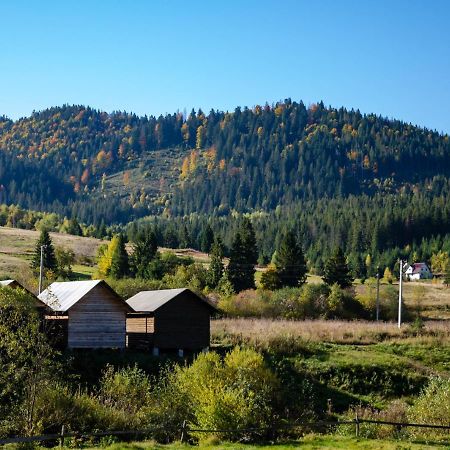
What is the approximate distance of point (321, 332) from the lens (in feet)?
206

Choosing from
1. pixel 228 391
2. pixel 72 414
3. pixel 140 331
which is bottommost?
pixel 72 414

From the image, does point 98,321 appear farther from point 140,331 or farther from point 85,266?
point 85,266

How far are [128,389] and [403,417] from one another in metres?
13.9

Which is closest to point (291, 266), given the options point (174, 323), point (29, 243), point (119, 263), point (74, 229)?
point (119, 263)

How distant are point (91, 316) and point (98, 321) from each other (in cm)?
58

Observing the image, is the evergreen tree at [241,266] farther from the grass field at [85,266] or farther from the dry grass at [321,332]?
the dry grass at [321,332]

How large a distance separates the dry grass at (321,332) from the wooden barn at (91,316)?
914 centimetres

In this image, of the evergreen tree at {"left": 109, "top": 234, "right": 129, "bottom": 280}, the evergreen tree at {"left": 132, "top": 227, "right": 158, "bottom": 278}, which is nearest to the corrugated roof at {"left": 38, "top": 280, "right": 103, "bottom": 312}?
the evergreen tree at {"left": 109, "top": 234, "right": 129, "bottom": 280}

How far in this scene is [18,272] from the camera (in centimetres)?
9525

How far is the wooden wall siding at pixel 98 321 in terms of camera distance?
169 ft

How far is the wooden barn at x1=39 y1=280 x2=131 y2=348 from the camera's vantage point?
168 feet

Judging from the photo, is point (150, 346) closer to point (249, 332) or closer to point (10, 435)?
point (249, 332)

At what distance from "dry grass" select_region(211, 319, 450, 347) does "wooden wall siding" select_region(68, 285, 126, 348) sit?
903 cm

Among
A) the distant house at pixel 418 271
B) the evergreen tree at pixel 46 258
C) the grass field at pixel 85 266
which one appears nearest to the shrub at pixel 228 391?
the grass field at pixel 85 266
